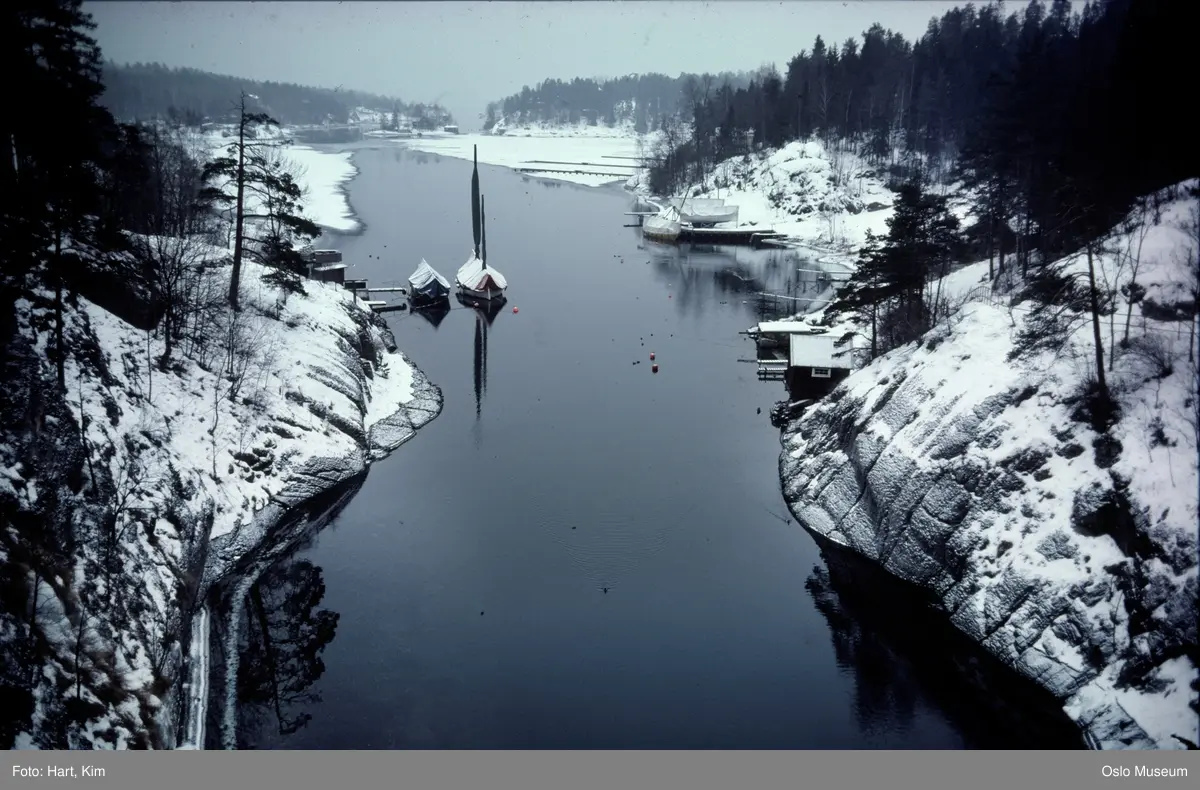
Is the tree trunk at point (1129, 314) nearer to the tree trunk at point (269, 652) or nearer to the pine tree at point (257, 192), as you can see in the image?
the tree trunk at point (269, 652)

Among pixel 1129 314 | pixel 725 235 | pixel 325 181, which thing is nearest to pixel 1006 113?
pixel 1129 314

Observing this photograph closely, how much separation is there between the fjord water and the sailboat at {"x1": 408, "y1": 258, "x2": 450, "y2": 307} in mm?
12964

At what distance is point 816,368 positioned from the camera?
42.0 m

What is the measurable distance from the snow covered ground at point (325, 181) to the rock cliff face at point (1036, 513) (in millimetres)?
47958

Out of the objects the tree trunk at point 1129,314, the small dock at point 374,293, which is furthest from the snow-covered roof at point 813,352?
the small dock at point 374,293

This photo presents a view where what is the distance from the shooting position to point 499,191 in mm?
132125

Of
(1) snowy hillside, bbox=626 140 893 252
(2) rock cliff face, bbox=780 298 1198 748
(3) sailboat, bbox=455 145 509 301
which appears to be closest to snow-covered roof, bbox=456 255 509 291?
(3) sailboat, bbox=455 145 509 301

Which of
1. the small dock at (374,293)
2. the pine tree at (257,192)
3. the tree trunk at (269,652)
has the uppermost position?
the pine tree at (257,192)

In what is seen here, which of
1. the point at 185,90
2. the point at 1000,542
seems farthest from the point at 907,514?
the point at 185,90

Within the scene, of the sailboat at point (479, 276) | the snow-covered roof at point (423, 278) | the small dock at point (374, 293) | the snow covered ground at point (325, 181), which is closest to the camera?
the small dock at point (374, 293)

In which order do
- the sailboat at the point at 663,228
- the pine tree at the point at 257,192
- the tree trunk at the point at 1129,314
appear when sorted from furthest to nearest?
1. the sailboat at the point at 663,228
2. the pine tree at the point at 257,192
3. the tree trunk at the point at 1129,314

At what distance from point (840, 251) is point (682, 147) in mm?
53220

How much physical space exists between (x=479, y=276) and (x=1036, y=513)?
49626mm

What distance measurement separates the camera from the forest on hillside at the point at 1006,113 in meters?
36.3
